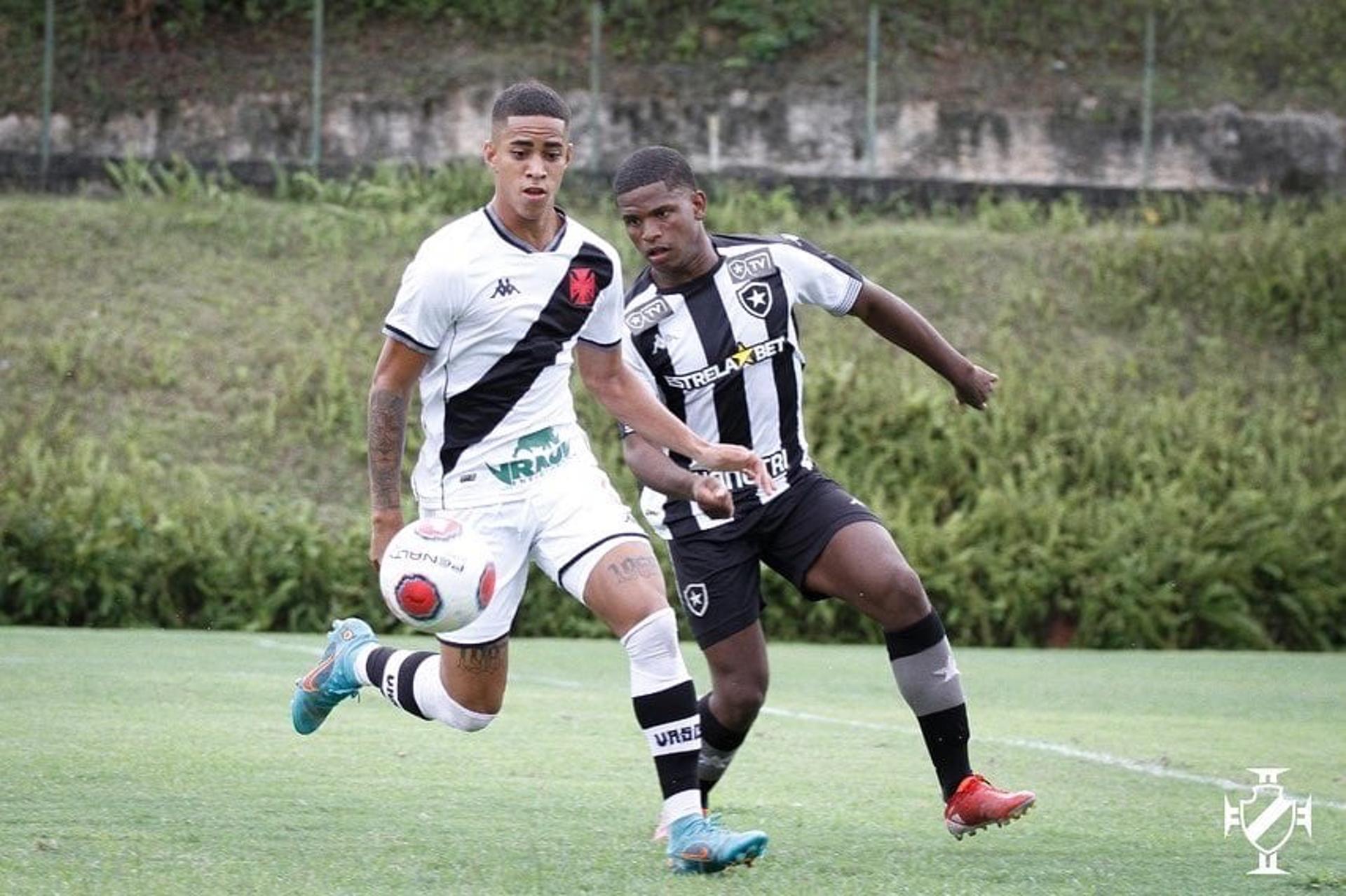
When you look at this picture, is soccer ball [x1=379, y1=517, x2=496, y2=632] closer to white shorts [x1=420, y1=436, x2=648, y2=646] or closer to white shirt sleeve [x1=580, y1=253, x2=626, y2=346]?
white shorts [x1=420, y1=436, x2=648, y2=646]

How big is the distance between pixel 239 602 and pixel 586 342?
12489 mm

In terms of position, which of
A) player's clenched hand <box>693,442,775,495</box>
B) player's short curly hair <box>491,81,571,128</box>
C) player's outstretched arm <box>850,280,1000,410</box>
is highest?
player's short curly hair <box>491,81,571,128</box>

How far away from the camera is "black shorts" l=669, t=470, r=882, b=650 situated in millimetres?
7035

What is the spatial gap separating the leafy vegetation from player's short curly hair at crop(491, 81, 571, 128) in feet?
40.8

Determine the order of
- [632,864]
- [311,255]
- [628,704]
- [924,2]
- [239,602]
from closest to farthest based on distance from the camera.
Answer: [632,864], [628,704], [239,602], [311,255], [924,2]

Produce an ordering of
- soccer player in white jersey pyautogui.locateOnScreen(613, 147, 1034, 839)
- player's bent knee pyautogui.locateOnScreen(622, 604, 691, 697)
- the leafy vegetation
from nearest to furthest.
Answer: player's bent knee pyautogui.locateOnScreen(622, 604, 691, 697), soccer player in white jersey pyautogui.locateOnScreen(613, 147, 1034, 839), the leafy vegetation

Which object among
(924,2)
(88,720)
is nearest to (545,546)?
(88,720)

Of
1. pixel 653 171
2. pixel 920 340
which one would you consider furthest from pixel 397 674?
pixel 920 340

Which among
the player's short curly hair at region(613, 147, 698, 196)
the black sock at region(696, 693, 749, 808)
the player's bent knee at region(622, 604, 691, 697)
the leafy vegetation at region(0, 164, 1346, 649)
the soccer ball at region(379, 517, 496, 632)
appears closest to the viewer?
the soccer ball at region(379, 517, 496, 632)

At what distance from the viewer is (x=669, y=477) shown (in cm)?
679

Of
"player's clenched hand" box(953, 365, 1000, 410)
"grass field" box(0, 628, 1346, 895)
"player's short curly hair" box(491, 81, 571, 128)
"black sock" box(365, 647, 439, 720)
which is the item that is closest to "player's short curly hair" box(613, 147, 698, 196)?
"player's short curly hair" box(491, 81, 571, 128)

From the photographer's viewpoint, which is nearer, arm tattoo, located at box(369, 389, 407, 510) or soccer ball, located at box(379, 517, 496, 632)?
soccer ball, located at box(379, 517, 496, 632)

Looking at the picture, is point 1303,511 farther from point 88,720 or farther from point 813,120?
point 88,720

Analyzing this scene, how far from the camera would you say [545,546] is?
6.45 metres
